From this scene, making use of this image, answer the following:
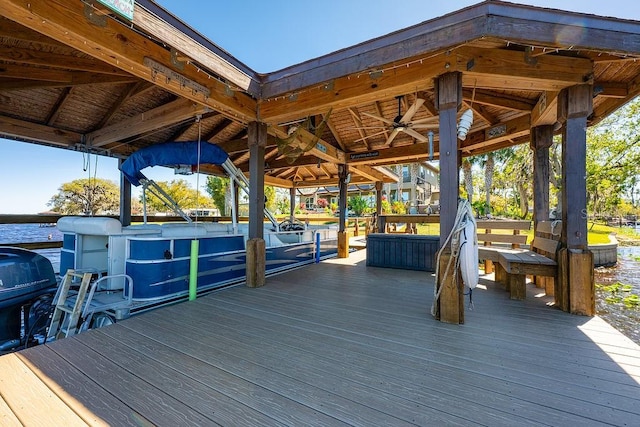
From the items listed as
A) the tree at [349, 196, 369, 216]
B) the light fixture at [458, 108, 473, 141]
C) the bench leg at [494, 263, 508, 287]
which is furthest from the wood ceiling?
the tree at [349, 196, 369, 216]

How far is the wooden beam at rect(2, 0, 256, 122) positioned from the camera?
214cm

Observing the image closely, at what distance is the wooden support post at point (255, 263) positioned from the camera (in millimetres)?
4559

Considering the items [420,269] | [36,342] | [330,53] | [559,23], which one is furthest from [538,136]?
[36,342]

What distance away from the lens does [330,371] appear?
2.03 meters

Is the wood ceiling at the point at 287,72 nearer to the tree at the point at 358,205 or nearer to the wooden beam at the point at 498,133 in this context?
the wooden beam at the point at 498,133

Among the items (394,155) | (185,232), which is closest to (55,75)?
(185,232)

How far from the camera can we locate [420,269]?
5984 millimetres

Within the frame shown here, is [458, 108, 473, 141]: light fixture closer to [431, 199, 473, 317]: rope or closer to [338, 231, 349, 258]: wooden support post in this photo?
[431, 199, 473, 317]: rope

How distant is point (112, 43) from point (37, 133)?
394cm

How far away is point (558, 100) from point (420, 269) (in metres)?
3.81

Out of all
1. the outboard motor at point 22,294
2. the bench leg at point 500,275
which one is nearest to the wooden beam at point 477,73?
the bench leg at point 500,275

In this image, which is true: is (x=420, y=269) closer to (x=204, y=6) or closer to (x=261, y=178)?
(x=261, y=178)

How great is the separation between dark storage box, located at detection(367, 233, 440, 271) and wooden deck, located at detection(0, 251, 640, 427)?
2589 millimetres

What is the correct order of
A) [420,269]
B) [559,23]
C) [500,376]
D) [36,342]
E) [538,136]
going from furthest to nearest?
[420,269]
[538,136]
[36,342]
[559,23]
[500,376]
